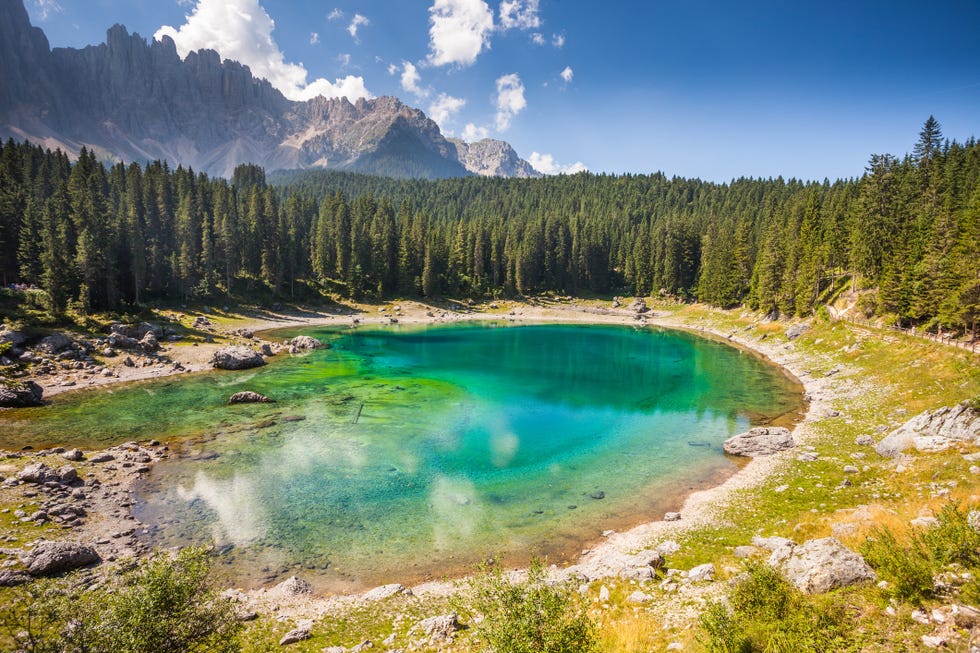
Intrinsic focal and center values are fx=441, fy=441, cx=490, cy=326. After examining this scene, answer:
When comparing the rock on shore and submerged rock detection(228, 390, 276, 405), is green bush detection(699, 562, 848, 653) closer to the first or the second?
the rock on shore

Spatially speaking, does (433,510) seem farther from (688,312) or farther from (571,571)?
(688,312)

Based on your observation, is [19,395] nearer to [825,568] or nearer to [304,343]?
[304,343]

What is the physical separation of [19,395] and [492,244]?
124 metres

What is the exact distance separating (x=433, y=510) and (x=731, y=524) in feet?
53.7

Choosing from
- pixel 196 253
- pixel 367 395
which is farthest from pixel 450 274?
pixel 367 395

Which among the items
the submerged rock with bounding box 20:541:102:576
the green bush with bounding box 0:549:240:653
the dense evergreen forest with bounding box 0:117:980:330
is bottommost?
the submerged rock with bounding box 20:541:102:576

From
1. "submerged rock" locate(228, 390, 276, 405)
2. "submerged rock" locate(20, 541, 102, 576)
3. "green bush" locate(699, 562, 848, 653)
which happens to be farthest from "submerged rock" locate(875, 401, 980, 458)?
"submerged rock" locate(228, 390, 276, 405)

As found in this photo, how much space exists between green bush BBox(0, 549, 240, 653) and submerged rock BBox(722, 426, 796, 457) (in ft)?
112

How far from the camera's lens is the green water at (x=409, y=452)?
23156 mm

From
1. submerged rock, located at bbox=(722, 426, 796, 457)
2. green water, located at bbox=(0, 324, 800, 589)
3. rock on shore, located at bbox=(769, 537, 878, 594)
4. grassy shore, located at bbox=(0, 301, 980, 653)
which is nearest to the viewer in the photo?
grassy shore, located at bbox=(0, 301, 980, 653)

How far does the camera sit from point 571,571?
19750 millimetres

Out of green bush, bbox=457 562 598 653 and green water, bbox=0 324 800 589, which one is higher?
green bush, bbox=457 562 598 653

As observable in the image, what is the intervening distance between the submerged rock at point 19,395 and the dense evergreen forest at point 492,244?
28.1 metres

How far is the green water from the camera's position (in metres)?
23.2
